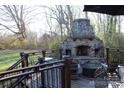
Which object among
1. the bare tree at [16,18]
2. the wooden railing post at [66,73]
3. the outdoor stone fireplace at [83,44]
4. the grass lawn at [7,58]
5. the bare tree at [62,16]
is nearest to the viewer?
the wooden railing post at [66,73]

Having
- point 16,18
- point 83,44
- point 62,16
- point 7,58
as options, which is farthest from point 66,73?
point 62,16

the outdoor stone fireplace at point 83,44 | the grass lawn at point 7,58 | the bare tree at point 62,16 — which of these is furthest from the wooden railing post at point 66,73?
the bare tree at point 62,16

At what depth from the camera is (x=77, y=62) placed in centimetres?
654

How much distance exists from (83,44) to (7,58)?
2264 millimetres

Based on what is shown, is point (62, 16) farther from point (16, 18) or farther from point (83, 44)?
point (16, 18)

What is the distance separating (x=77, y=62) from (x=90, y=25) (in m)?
1.30

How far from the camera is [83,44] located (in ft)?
21.7

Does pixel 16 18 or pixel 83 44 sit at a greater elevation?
pixel 16 18

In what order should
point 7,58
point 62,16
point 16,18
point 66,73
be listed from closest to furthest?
point 66,73 → point 7,58 → point 16,18 → point 62,16

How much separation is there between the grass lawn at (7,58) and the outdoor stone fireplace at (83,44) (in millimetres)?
1540

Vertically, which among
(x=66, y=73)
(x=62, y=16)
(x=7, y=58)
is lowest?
(x=7, y=58)

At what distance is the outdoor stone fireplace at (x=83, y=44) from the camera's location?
6.60 meters

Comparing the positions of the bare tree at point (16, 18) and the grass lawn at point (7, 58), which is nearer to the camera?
the grass lawn at point (7, 58)

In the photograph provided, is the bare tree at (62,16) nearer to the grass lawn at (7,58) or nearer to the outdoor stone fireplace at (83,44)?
the outdoor stone fireplace at (83,44)
